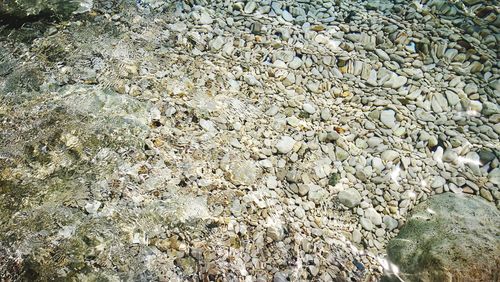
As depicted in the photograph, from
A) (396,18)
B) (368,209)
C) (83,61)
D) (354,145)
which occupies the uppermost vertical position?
(396,18)

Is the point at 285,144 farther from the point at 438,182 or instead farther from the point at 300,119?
the point at 438,182

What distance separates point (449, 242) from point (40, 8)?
18.8 feet

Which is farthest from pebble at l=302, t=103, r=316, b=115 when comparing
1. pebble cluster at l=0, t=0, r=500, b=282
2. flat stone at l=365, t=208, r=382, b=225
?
flat stone at l=365, t=208, r=382, b=225

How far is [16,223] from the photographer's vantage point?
320cm

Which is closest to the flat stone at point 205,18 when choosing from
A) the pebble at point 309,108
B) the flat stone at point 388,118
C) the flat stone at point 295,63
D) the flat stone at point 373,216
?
the flat stone at point 295,63

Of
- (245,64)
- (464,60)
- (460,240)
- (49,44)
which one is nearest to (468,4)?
(464,60)

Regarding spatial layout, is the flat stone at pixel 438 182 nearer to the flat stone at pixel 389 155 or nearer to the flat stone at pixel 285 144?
the flat stone at pixel 389 155

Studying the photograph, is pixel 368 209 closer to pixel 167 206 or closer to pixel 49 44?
pixel 167 206

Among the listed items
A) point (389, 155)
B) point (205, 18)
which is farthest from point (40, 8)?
point (389, 155)

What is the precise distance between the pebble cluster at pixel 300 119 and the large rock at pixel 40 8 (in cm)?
34

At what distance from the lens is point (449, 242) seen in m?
3.24

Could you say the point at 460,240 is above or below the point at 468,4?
below

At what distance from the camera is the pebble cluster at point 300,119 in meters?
3.51

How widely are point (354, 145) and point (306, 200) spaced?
964mm
